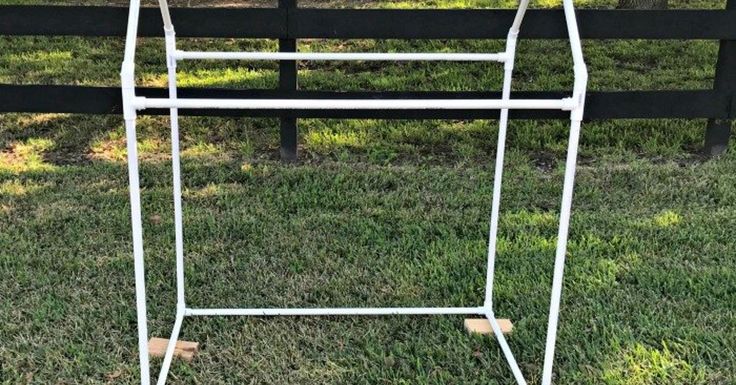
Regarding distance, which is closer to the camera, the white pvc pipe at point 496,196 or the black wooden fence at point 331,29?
the white pvc pipe at point 496,196

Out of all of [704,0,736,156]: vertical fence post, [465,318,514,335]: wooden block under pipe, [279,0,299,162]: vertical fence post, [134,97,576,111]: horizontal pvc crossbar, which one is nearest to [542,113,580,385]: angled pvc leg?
[134,97,576,111]: horizontal pvc crossbar

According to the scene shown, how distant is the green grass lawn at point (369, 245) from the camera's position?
2.55m

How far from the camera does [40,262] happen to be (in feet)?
10.5

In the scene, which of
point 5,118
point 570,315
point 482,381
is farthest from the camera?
point 5,118

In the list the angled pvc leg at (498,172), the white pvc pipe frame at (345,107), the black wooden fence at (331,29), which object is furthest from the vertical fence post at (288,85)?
the angled pvc leg at (498,172)

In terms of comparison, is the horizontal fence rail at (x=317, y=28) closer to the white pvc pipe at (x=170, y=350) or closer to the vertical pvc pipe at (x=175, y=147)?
the vertical pvc pipe at (x=175, y=147)

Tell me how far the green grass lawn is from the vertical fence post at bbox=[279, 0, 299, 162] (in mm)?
117

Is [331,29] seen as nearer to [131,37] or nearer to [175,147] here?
[175,147]

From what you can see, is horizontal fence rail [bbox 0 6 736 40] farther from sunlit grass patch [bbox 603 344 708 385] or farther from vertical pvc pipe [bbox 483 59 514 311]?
sunlit grass patch [bbox 603 344 708 385]

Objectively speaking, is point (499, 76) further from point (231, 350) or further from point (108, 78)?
point (231, 350)

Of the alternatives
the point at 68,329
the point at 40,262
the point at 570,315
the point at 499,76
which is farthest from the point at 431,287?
the point at 499,76

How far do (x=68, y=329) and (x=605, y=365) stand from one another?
1.93 m

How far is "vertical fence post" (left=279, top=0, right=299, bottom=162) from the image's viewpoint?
430 centimetres

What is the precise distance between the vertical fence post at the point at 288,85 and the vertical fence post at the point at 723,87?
2641 mm
